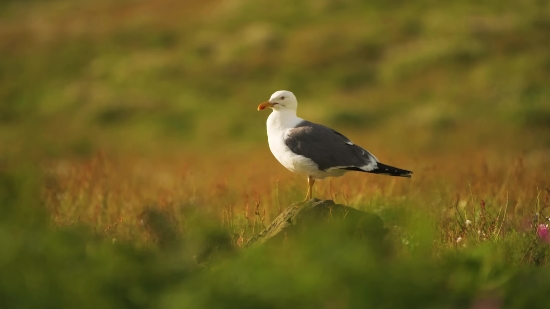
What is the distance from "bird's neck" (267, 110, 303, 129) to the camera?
222 inches

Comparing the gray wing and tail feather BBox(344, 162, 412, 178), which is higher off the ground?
the gray wing

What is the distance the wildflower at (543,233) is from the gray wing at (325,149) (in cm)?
143

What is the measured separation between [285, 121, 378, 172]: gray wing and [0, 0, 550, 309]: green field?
A: 0.34m

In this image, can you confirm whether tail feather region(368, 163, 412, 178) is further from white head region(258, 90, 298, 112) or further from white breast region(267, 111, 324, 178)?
white head region(258, 90, 298, 112)

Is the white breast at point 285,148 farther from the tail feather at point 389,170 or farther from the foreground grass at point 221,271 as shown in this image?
the foreground grass at point 221,271

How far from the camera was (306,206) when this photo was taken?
14.7ft

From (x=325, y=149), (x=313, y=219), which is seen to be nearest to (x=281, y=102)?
(x=325, y=149)

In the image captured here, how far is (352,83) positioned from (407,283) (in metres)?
20.4

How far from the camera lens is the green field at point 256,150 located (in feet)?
7.42

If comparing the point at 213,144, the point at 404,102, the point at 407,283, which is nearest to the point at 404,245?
the point at 407,283

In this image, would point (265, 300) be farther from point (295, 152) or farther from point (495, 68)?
point (495, 68)

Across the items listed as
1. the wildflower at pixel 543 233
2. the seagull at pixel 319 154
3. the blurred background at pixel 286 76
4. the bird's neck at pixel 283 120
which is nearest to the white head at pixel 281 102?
the bird's neck at pixel 283 120

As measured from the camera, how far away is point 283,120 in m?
5.68

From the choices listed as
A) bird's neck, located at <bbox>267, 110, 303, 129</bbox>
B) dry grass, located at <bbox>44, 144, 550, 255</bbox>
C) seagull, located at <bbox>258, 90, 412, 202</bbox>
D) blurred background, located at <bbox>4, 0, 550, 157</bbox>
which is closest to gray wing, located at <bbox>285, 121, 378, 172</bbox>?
seagull, located at <bbox>258, 90, 412, 202</bbox>
